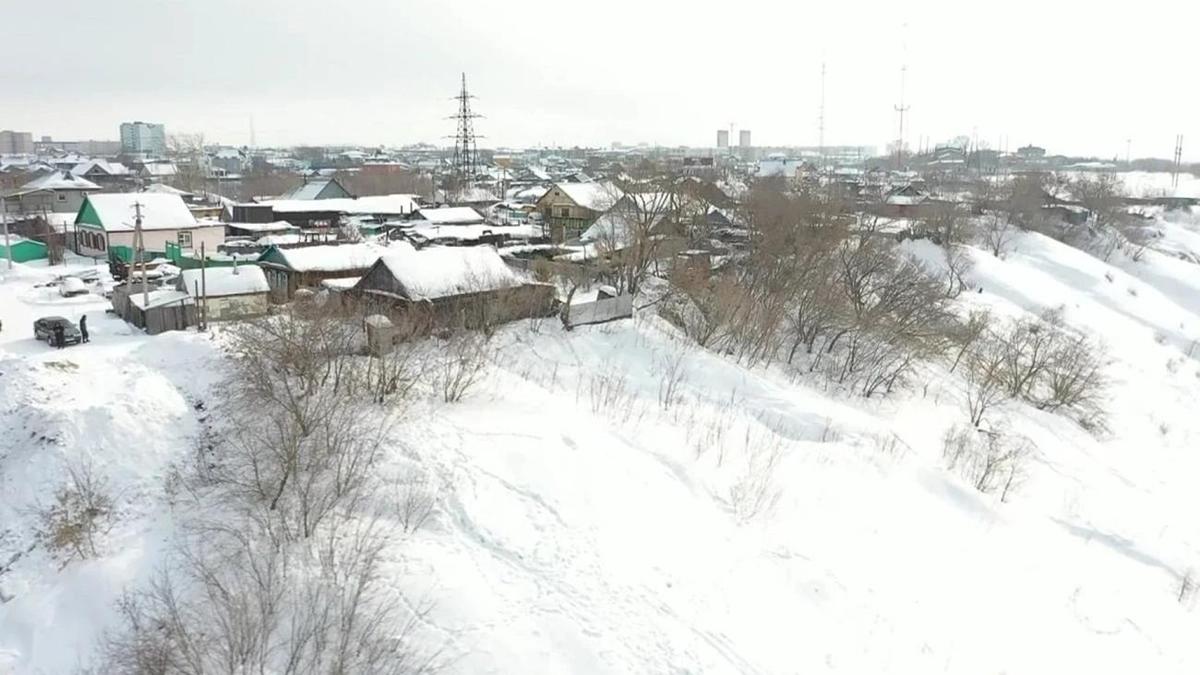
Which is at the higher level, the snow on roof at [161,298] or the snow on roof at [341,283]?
the snow on roof at [341,283]

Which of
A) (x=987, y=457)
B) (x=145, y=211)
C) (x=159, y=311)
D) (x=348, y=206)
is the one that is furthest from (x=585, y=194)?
(x=987, y=457)

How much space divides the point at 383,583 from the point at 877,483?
33.4 feet

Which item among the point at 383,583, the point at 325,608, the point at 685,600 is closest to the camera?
the point at 325,608

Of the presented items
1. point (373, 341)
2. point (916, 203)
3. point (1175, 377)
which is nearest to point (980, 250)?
point (916, 203)

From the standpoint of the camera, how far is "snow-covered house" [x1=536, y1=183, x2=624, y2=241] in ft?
144

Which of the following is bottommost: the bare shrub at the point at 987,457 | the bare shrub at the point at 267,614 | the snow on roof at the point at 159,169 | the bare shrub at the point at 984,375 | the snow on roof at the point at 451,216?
the bare shrub at the point at 987,457

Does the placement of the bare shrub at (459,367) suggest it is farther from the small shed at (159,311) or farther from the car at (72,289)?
the car at (72,289)

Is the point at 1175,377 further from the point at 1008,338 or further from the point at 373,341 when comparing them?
the point at 373,341

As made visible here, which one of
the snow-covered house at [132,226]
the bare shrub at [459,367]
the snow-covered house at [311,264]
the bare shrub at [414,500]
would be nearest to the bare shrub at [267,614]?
the bare shrub at [414,500]

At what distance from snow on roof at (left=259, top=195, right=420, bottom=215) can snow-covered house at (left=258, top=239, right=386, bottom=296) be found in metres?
21.7

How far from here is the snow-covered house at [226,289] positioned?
21.5 meters

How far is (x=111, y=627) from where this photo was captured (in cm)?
966

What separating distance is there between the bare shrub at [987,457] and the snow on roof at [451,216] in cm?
3218

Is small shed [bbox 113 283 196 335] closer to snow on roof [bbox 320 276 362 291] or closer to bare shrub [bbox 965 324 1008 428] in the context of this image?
snow on roof [bbox 320 276 362 291]
